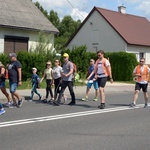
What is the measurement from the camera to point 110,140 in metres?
7.14

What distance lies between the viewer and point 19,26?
79.7 feet

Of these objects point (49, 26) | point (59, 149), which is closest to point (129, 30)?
point (49, 26)

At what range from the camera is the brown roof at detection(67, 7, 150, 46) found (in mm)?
36750

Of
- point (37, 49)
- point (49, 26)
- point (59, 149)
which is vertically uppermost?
point (49, 26)

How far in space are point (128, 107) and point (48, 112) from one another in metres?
3.03

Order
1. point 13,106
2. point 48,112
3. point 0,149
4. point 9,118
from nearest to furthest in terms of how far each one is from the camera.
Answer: point 0,149
point 9,118
point 48,112
point 13,106

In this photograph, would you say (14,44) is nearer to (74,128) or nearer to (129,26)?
(74,128)

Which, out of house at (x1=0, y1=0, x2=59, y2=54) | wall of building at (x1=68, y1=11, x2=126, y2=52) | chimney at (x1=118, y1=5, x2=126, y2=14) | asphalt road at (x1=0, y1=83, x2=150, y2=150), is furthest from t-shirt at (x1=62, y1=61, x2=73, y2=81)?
chimney at (x1=118, y1=5, x2=126, y2=14)

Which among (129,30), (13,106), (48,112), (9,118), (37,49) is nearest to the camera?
(9,118)

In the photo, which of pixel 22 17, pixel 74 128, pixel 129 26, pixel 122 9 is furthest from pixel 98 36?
pixel 74 128

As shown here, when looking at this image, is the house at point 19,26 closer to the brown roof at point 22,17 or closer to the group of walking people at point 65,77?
the brown roof at point 22,17

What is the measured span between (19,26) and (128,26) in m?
17.7

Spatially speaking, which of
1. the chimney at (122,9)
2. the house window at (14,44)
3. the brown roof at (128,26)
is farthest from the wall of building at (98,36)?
the house window at (14,44)

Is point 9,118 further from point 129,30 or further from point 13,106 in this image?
point 129,30
